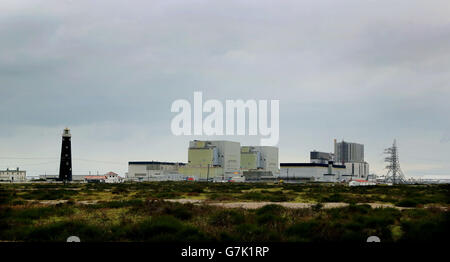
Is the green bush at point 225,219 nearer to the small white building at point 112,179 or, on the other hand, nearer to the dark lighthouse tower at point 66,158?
the dark lighthouse tower at point 66,158

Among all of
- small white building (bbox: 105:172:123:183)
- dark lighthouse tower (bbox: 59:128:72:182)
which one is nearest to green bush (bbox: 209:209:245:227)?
dark lighthouse tower (bbox: 59:128:72:182)

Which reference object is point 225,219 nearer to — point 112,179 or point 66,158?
point 66,158

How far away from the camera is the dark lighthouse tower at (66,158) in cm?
14250

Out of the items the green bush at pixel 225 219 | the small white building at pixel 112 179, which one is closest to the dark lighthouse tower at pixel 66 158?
the small white building at pixel 112 179

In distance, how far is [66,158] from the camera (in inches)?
5773

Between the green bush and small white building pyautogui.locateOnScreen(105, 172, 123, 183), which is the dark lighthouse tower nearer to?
small white building pyautogui.locateOnScreen(105, 172, 123, 183)

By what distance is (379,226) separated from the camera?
2130 cm

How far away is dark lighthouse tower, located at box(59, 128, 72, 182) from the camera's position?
142 m
